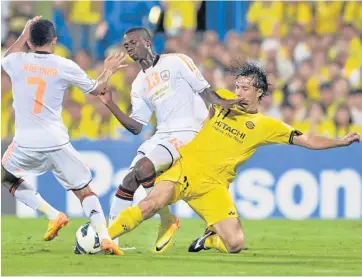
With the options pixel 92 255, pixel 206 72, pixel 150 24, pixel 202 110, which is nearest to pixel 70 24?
pixel 150 24

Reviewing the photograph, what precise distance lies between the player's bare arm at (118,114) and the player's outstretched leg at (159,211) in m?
0.43

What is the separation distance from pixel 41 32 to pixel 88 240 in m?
1.88

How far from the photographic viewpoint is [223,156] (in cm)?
1012

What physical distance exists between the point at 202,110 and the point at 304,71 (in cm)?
578

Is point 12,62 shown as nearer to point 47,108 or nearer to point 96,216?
point 47,108

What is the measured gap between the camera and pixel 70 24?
17.1 m

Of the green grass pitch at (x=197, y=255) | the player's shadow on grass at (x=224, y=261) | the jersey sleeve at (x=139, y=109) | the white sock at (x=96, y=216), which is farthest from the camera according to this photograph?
the jersey sleeve at (x=139, y=109)

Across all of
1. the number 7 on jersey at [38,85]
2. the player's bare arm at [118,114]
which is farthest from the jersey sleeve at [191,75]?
the number 7 on jersey at [38,85]

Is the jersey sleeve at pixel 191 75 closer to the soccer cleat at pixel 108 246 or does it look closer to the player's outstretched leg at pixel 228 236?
the player's outstretched leg at pixel 228 236

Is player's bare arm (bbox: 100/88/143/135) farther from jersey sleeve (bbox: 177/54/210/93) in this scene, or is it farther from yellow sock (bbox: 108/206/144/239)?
yellow sock (bbox: 108/206/144/239)

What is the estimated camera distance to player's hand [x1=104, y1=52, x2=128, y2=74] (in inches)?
395

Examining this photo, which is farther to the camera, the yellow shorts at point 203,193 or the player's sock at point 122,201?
the player's sock at point 122,201

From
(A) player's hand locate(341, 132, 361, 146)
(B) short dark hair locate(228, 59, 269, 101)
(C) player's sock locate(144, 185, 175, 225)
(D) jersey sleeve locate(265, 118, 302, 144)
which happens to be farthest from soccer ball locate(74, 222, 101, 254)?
(A) player's hand locate(341, 132, 361, 146)

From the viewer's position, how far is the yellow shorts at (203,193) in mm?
10016
